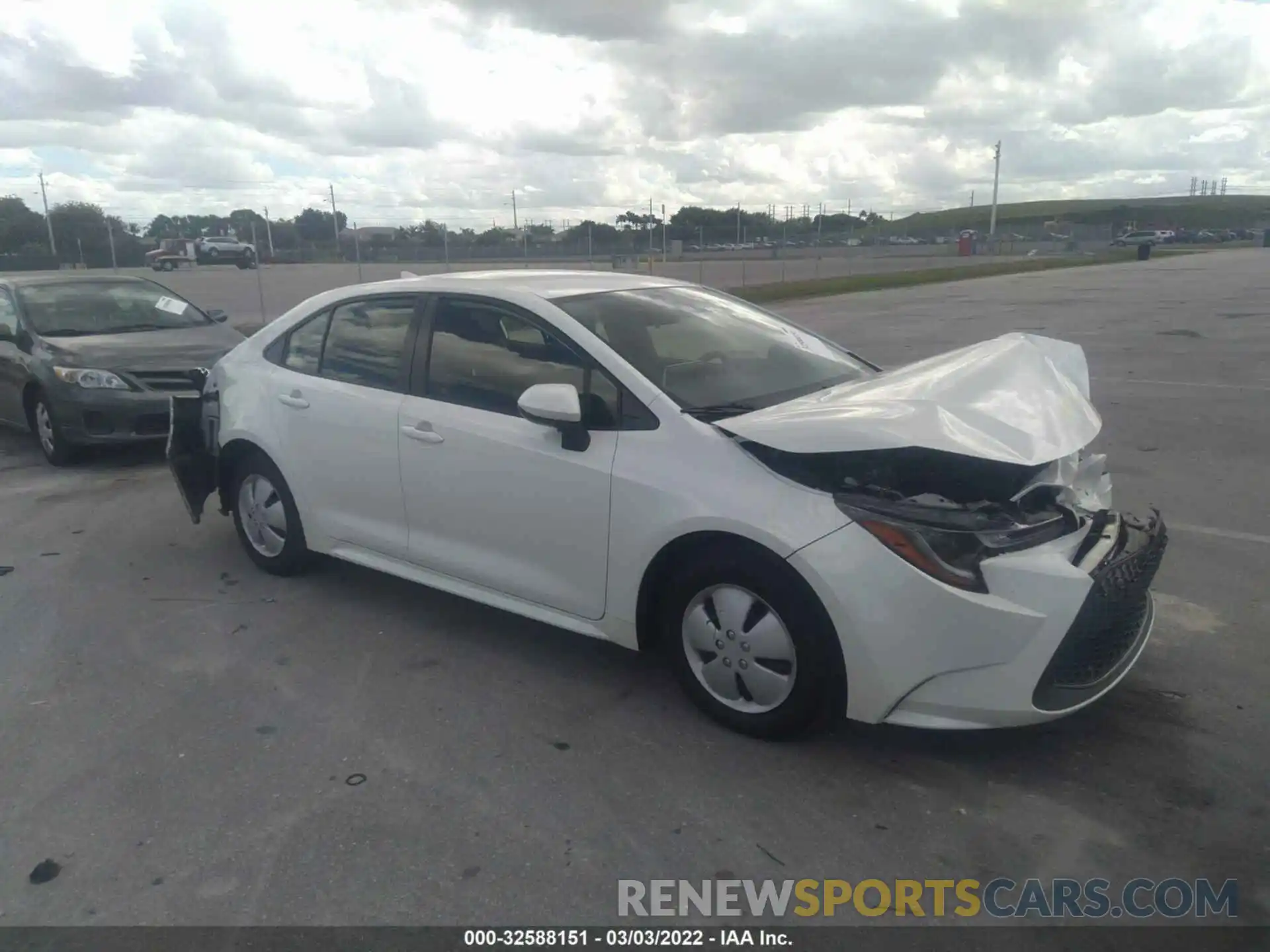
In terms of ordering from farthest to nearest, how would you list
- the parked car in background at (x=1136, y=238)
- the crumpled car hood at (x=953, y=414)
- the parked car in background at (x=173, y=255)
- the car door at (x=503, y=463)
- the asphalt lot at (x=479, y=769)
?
the parked car in background at (x=1136, y=238) < the parked car in background at (x=173, y=255) < the car door at (x=503, y=463) < the crumpled car hood at (x=953, y=414) < the asphalt lot at (x=479, y=769)

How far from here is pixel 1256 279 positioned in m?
32.0

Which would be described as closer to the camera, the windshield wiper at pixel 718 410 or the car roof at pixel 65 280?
the windshield wiper at pixel 718 410

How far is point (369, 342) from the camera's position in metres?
4.95

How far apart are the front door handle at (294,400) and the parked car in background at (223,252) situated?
2721cm

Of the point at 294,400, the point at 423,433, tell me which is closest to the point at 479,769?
the point at 423,433

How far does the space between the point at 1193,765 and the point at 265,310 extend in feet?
67.8

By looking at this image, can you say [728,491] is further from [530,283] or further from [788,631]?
[530,283]

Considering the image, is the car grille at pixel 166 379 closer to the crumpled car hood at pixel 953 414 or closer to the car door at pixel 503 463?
the car door at pixel 503 463

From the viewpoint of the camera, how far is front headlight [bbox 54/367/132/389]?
26.5 feet

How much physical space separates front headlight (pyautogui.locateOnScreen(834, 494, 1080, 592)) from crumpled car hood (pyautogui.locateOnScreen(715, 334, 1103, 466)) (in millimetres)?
200

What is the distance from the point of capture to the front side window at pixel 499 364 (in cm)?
400

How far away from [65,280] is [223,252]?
22750mm

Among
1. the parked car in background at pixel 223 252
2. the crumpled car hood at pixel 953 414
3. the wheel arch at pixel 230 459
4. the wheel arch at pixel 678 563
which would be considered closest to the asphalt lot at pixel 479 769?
the wheel arch at pixel 678 563

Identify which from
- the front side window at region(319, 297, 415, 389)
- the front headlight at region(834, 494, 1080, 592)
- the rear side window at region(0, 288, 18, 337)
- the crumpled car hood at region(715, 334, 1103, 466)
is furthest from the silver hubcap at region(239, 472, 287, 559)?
the rear side window at region(0, 288, 18, 337)
